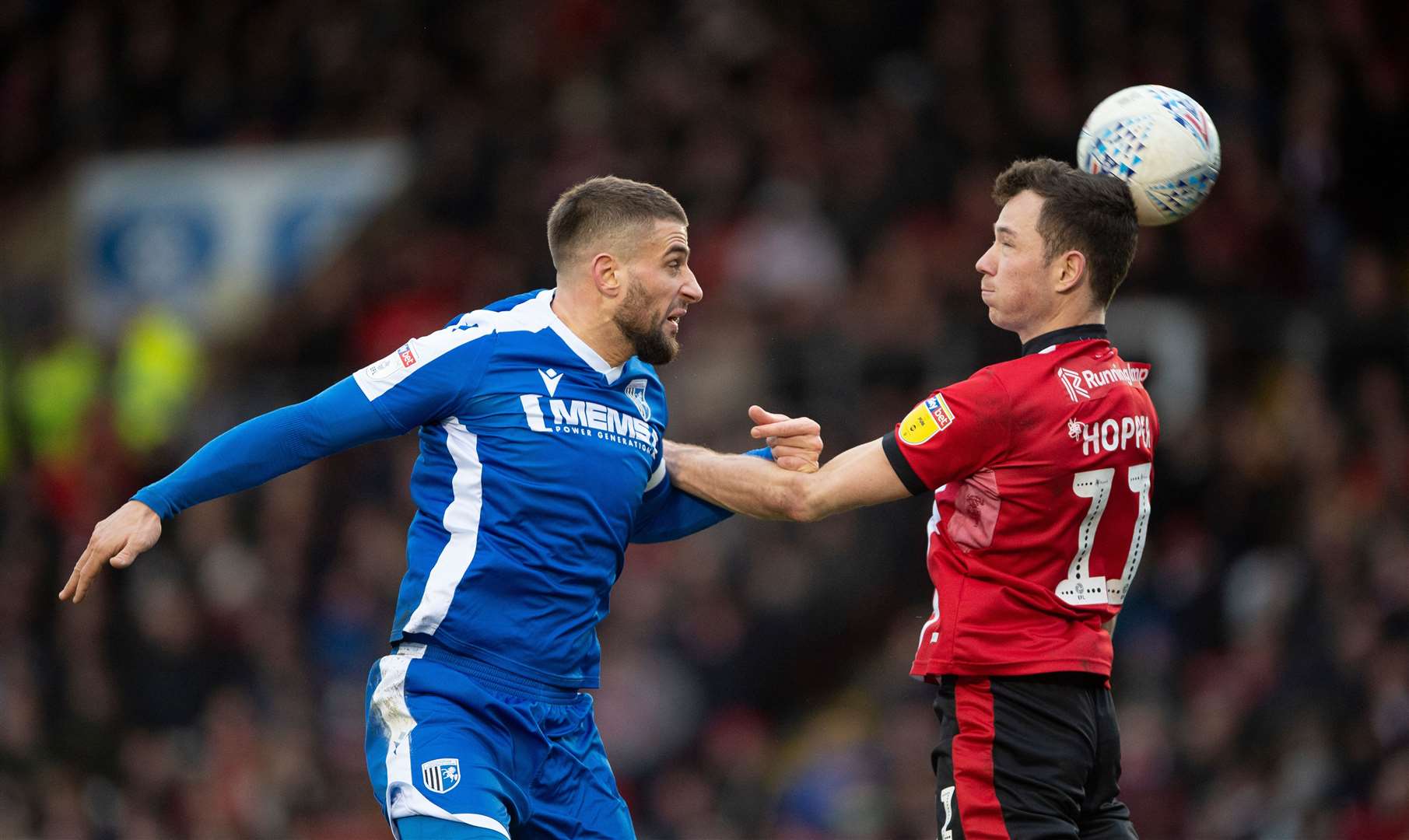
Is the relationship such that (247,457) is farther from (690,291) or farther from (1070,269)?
(1070,269)

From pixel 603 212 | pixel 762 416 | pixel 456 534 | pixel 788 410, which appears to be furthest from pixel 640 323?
pixel 788 410

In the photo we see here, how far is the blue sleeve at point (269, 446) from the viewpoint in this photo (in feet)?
14.3

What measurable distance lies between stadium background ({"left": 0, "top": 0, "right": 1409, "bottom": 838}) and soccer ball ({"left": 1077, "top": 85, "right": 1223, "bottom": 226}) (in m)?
4.46

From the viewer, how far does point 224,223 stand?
1448cm

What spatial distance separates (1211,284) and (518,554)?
652 cm

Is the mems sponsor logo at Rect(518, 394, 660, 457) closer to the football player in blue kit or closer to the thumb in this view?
the football player in blue kit

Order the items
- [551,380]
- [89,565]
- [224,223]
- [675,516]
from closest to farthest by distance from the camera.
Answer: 1. [89,565]
2. [551,380]
3. [675,516]
4. [224,223]

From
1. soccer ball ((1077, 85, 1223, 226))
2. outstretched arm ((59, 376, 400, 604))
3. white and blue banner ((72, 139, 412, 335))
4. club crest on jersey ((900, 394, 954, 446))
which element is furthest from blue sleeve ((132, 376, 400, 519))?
white and blue banner ((72, 139, 412, 335))

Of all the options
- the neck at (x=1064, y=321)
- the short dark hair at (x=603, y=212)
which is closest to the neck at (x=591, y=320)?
the short dark hair at (x=603, y=212)

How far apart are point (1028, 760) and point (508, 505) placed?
4.93 ft

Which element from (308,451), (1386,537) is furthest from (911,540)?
(308,451)

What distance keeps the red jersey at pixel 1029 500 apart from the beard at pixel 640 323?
0.79 meters

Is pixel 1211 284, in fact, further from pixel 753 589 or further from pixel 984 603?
pixel 984 603

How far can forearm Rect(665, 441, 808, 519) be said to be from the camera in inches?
194
